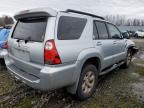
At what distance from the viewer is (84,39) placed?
3.66 metres

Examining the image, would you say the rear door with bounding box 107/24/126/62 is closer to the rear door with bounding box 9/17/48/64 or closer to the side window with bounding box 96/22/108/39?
the side window with bounding box 96/22/108/39

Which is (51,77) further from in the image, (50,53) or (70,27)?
(70,27)

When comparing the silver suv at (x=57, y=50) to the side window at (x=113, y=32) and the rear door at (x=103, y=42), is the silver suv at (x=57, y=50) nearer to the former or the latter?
the rear door at (x=103, y=42)

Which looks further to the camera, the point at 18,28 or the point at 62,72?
the point at 18,28

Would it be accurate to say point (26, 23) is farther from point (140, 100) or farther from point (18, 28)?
point (140, 100)

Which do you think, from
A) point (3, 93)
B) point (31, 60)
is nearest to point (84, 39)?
point (31, 60)

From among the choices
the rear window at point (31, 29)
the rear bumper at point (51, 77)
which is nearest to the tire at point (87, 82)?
the rear bumper at point (51, 77)

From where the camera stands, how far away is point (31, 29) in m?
3.50

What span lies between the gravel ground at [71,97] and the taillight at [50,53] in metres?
1.22

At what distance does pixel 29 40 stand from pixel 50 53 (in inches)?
25.9

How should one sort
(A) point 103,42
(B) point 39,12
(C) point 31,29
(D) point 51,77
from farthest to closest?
(A) point 103,42 → (C) point 31,29 → (B) point 39,12 → (D) point 51,77

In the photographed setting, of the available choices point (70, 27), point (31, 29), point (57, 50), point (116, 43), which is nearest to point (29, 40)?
point (31, 29)

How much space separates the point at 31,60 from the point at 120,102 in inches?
89.2

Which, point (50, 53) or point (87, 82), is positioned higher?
point (50, 53)
